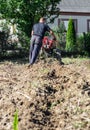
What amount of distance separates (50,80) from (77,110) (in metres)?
2.32

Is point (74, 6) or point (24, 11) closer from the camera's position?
point (24, 11)

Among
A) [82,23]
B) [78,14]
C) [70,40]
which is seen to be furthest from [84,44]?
[78,14]

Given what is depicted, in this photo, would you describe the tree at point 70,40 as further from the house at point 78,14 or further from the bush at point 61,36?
the house at point 78,14

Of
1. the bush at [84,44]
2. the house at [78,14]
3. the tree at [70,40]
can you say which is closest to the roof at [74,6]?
the house at [78,14]

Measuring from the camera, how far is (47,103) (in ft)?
30.4

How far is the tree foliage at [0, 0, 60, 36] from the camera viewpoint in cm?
2652

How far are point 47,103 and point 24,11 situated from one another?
18.0m

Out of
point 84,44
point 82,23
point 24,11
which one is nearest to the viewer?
point 24,11

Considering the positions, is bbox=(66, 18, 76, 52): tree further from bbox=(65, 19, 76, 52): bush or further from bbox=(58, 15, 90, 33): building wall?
bbox=(58, 15, 90, 33): building wall

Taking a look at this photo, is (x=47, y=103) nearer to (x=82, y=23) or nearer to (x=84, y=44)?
(x=84, y=44)

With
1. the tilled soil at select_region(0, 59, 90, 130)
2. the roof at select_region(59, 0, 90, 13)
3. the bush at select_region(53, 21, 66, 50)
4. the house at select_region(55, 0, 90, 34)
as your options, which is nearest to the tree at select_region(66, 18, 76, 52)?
the bush at select_region(53, 21, 66, 50)

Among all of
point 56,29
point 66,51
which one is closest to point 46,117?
point 66,51

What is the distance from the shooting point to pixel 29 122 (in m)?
8.06

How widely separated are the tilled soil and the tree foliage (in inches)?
605
